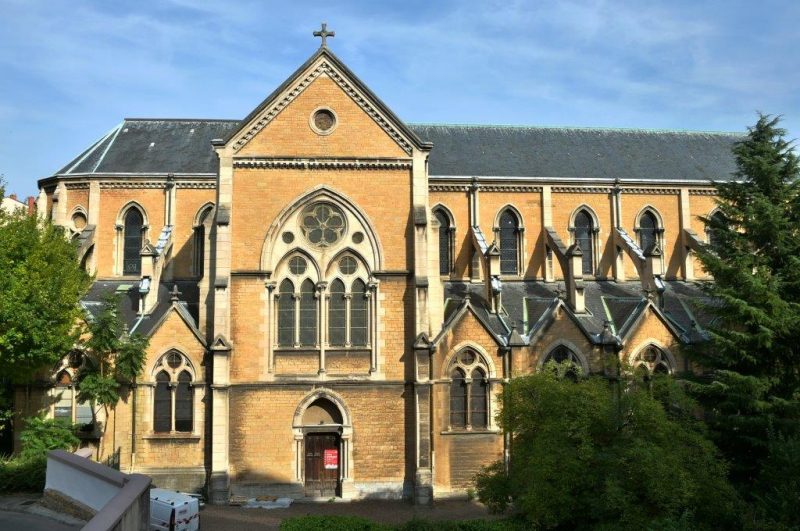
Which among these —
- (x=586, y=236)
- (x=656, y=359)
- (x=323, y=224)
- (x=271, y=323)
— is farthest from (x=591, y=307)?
(x=271, y=323)

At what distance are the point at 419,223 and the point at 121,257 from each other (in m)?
15.1

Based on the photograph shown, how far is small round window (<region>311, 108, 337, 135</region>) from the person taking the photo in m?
31.4

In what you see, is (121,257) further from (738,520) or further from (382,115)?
(738,520)

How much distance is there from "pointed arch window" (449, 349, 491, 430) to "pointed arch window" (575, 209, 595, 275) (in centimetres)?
992

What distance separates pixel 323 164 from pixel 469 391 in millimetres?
10818

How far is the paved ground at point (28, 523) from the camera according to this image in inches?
755

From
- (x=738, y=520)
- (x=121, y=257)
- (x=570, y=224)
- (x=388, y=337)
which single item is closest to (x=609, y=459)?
(x=738, y=520)

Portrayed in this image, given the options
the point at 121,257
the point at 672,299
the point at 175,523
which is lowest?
the point at 175,523

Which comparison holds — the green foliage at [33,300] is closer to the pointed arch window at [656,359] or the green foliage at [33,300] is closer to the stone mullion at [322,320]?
the stone mullion at [322,320]

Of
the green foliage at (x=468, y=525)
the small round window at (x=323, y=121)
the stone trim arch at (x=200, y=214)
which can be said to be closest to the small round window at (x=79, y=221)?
the stone trim arch at (x=200, y=214)

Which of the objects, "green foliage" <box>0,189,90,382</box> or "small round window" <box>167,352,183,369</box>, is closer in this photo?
"green foliage" <box>0,189,90,382</box>

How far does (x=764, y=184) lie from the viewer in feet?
92.1

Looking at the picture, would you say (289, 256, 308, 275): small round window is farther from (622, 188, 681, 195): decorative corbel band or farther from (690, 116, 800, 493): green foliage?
(622, 188, 681, 195): decorative corbel band

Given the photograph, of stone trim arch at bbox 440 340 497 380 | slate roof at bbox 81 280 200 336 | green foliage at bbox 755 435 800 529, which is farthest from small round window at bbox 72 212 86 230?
green foliage at bbox 755 435 800 529
